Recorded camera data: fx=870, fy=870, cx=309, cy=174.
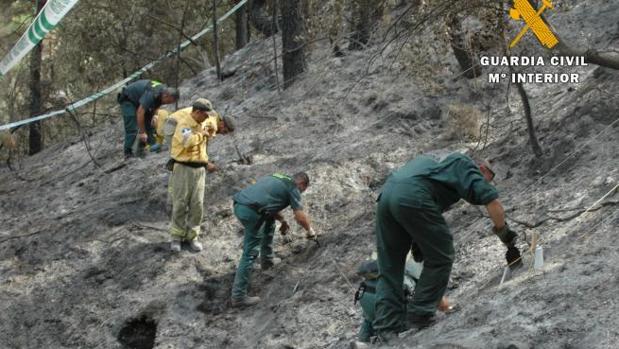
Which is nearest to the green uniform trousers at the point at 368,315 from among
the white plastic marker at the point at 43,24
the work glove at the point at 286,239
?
the work glove at the point at 286,239

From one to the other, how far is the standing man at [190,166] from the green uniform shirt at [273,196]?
3.49 feet

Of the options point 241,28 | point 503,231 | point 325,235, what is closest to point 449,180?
point 503,231

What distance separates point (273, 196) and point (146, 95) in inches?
137

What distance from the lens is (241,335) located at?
26.1 ft

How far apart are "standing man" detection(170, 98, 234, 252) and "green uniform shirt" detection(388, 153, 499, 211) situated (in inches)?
139

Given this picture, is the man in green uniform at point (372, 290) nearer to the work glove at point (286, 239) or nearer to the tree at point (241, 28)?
the work glove at point (286, 239)

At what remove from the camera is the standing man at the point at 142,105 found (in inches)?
426

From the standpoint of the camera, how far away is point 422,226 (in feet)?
18.9

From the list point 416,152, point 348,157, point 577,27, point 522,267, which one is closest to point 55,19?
point 348,157

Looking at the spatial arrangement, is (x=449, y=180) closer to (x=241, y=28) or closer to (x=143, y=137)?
(x=143, y=137)

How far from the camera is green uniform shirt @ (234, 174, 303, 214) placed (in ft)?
26.7

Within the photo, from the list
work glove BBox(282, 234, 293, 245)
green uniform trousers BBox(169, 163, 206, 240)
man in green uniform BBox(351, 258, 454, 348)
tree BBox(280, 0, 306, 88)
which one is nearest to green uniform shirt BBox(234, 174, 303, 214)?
green uniform trousers BBox(169, 163, 206, 240)

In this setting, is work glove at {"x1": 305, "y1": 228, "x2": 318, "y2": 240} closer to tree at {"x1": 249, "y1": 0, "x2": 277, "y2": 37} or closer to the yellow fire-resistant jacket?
the yellow fire-resistant jacket

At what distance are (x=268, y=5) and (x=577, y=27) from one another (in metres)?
7.96
